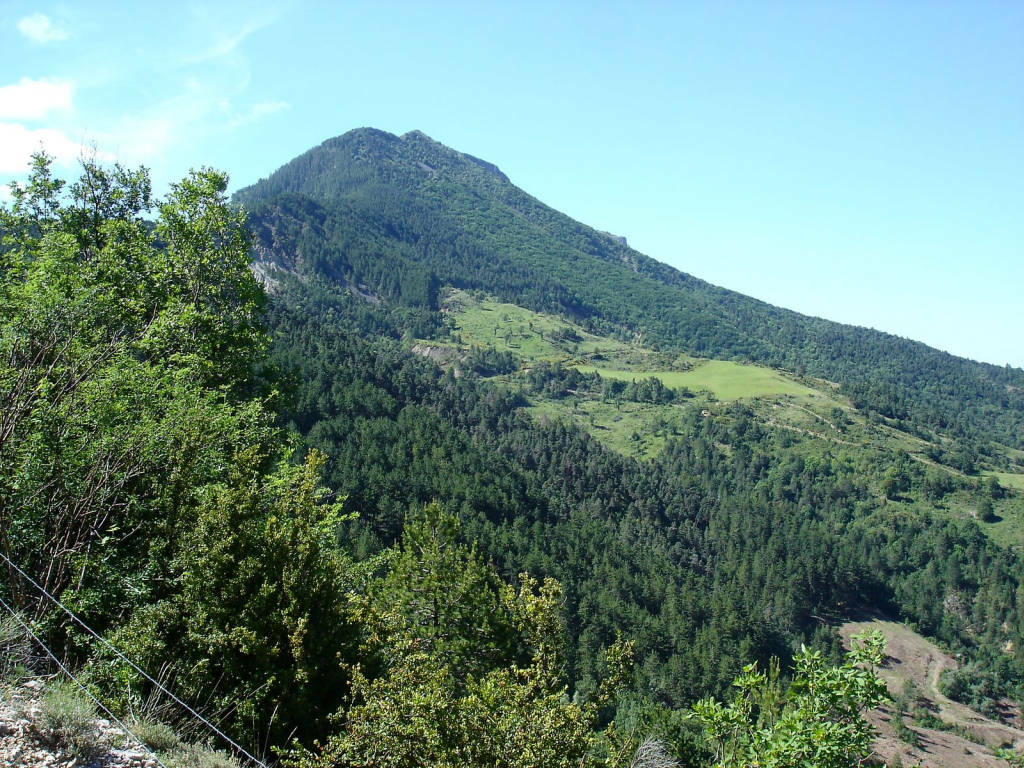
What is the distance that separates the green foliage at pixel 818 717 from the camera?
853cm

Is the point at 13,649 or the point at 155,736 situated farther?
the point at 13,649

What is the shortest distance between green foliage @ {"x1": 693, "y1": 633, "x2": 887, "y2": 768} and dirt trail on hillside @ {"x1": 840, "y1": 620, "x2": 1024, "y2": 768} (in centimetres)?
5047

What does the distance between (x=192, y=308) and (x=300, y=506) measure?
10.6 metres

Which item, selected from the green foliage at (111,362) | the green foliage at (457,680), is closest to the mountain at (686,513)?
the green foliage at (111,362)

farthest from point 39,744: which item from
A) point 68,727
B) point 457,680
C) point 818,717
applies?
point 818,717

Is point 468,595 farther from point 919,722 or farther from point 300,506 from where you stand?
point 919,722

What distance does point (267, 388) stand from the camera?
23.5m

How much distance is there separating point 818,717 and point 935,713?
4126 inches

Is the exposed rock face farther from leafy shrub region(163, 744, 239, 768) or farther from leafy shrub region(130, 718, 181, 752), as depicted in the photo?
leafy shrub region(163, 744, 239, 768)

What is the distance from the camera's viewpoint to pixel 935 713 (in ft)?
292

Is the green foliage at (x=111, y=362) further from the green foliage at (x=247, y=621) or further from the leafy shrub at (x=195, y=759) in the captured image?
the leafy shrub at (x=195, y=759)

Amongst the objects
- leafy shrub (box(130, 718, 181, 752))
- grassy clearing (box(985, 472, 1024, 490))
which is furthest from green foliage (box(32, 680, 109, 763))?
grassy clearing (box(985, 472, 1024, 490))

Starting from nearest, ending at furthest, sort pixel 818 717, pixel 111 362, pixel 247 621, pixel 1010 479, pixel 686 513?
pixel 818 717, pixel 247 621, pixel 111 362, pixel 686 513, pixel 1010 479

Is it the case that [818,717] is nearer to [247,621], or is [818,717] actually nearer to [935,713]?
[247,621]
